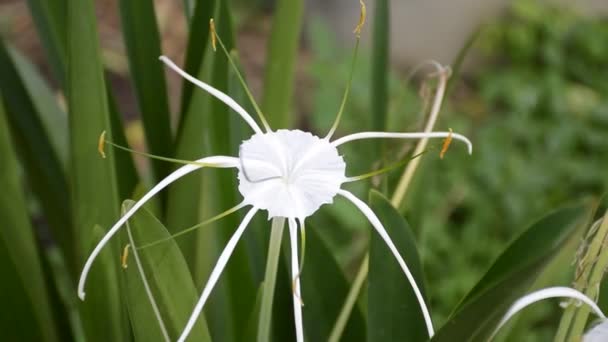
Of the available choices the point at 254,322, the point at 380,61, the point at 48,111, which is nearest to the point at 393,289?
the point at 254,322

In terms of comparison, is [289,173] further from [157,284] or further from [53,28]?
[53,28]

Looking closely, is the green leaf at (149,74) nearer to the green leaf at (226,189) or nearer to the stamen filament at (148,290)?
the green leaf at (226,189)

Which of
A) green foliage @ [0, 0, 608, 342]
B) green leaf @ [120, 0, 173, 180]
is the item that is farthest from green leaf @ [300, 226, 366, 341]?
green leaf @ [120, 0, 173, 180]

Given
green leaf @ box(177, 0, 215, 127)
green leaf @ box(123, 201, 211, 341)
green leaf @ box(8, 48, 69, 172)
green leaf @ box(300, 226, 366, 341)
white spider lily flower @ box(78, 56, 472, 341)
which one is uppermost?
green leaf @ box(177, 0, 215, 127)

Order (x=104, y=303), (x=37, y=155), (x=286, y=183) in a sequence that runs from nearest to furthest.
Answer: (x=286, y=183), (x=104, y=303), (x=37, y=155)

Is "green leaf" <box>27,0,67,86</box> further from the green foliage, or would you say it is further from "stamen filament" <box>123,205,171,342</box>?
"stamen filament" <box>123,205,171,342</box>

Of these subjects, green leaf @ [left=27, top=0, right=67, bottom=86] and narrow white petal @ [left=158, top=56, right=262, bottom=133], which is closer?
narrow white petal @ [left=158, top=56, right=262, bottom=133]

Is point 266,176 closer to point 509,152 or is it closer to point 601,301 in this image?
point 601,301
